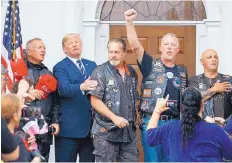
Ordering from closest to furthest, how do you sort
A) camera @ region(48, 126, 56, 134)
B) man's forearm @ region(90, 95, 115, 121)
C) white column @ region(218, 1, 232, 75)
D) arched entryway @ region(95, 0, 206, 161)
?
1. man's forearm @ region(90, 95, 115, 121)
2. camera @ region(48, 126, 56, 134)
3. white column @ region(218, 1, 232, 75)
4. arched entryway @ region(95, 0, 206, 161)

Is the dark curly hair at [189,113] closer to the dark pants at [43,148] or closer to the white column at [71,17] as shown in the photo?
the dark pants at [43,148]

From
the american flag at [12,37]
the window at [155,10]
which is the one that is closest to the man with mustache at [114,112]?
the american flag at [12,37]

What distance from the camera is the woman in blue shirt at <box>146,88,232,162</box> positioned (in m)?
4.71

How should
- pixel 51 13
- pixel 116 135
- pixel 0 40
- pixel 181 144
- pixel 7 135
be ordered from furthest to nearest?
1. pixel 51 13
2. pixel 0 40
3. pixel 116 135
4. pixel 181 144
5. pixel 7 135

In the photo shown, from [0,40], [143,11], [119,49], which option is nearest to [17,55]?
[0,40]

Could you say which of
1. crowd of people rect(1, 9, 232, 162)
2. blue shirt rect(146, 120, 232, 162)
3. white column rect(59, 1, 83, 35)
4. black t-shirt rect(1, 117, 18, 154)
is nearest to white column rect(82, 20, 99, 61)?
white column rect(59, 1, 83, 35)

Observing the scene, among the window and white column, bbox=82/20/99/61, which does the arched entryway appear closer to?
the window

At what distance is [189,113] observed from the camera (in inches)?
188

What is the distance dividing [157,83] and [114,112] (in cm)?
54

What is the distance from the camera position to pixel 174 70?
20.6 ft

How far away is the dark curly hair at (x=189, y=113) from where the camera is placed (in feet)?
15.6

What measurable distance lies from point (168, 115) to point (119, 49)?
818 mm

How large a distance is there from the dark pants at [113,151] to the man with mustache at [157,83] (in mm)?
160

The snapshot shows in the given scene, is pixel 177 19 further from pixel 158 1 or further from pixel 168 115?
pixel 168 115
